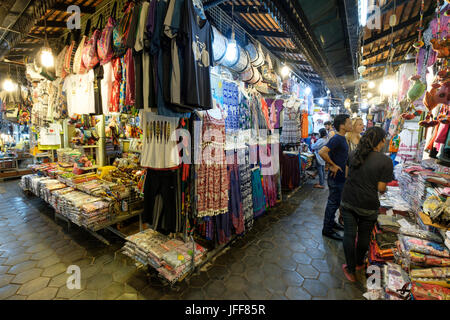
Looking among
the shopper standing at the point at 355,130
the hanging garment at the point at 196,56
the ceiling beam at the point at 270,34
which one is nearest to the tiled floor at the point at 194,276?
the shopper standing at the point at 355,130

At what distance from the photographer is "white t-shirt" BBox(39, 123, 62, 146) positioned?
16.9 feet

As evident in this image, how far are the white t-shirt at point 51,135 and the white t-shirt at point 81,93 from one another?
7.34ft

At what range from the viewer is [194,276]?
8.55 feet

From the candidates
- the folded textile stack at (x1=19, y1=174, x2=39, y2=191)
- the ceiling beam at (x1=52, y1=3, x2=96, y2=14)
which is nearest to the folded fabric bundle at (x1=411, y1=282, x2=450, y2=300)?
the ceiling beam at (x1=52, y1=3, x2=96, y2=14)

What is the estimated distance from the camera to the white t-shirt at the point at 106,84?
2.96 metres

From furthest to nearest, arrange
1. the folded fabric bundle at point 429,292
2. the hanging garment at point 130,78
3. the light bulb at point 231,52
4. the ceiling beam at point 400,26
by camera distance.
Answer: the ceiling beam at point 400,26 < the light bulb at point 231,52 < the hanging garment at point 130,78 < the folded fabric bundle at point 429,292

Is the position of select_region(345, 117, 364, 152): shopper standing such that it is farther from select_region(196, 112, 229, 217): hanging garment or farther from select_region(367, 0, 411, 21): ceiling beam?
select_region(196, 112, 229, 217): hanging garment

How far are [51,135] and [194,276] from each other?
540 centimetres

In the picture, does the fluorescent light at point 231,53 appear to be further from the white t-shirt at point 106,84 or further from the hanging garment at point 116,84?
the white t-shirt at point 106,84

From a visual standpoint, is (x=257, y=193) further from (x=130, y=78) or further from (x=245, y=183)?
(x=130, y=78)

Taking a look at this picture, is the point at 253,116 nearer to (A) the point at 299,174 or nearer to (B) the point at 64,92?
(A) the point at 299,174
